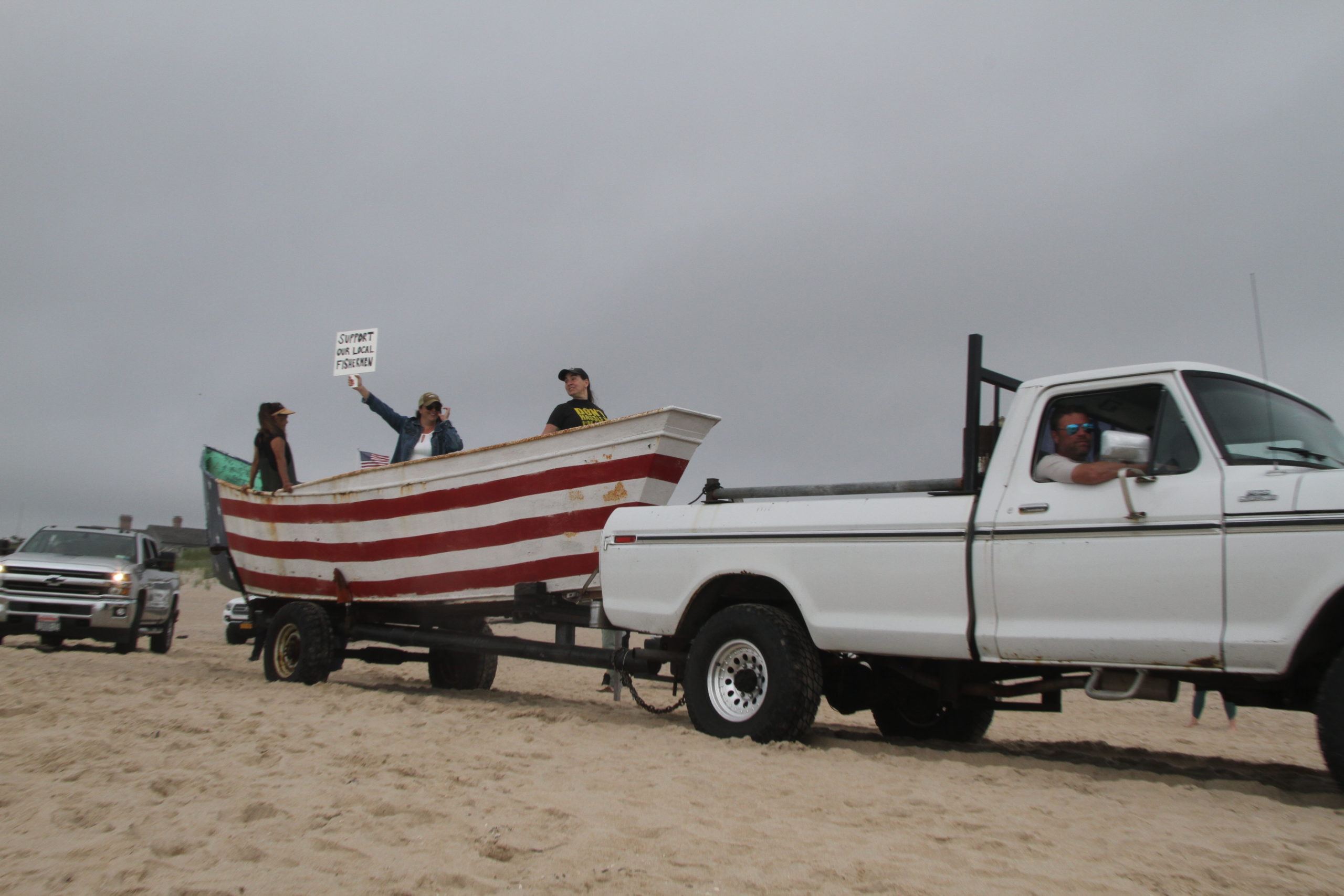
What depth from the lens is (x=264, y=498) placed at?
31.1 ft

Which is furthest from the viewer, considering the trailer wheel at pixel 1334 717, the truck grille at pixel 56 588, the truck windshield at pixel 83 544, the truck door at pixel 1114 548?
the truck windshield at pixel 83 544

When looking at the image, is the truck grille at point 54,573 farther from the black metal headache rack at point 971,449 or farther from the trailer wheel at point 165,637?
the black metal headache rack at point 971,449

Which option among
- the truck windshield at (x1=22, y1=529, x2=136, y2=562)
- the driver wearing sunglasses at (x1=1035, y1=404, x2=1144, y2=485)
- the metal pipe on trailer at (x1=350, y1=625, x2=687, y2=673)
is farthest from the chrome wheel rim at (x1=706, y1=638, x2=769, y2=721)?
the truck windshield at (x1=22, y1=529, x2=136, y2=562)

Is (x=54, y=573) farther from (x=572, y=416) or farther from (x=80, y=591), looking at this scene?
(x=572, y=416)

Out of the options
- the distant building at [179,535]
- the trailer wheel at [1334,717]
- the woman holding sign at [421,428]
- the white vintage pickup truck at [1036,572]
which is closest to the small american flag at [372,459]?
the woman holding sign at [421,428]

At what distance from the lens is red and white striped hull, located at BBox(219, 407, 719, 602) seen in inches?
268

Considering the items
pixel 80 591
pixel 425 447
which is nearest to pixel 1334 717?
pixel 425 447

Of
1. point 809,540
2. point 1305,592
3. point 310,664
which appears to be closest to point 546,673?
point 310,664

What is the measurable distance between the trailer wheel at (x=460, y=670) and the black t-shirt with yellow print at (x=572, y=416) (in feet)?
9.34

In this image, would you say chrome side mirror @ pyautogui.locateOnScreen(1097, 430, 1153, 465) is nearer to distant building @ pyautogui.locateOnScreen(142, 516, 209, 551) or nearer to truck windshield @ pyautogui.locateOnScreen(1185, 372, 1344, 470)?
truck windshield @ pyautogui.locateOnScreen(1185, 372, 1344, 470)

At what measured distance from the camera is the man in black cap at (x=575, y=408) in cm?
795

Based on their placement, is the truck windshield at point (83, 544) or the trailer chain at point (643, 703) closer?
the trailer chain at point (643, 703)

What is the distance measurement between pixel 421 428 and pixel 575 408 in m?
2.04

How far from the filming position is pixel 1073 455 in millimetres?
5051
